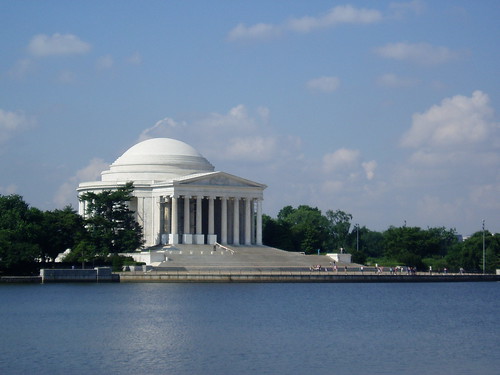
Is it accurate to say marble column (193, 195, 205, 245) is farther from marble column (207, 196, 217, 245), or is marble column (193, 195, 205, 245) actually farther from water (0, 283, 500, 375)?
water (0, 283, 500, 375)

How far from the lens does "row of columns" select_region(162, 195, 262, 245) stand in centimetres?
13750

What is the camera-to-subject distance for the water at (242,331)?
162 feet

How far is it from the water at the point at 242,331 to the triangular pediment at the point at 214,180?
39.8 meters

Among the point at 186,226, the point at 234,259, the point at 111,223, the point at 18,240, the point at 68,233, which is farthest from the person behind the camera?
the point at 186,226

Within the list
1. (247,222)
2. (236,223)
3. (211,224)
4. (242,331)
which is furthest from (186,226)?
(242,331)

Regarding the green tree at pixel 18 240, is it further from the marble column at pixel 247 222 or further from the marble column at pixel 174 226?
the marble column at pixel 247 222

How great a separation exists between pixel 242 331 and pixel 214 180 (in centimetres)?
7792

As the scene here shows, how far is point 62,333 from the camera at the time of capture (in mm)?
60719

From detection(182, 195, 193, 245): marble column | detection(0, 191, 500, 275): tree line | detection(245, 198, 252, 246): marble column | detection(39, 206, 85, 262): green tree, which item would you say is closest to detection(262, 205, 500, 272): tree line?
detection(0, 191, 500, 275): tree line

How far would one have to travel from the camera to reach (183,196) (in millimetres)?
137375

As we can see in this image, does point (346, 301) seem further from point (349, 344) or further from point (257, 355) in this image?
point (257, 355)

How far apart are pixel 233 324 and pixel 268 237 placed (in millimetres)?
88091

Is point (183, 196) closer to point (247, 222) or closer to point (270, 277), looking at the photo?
point (247, 222)

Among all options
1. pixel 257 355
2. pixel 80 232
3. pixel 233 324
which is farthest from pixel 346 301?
pixel 80 232
